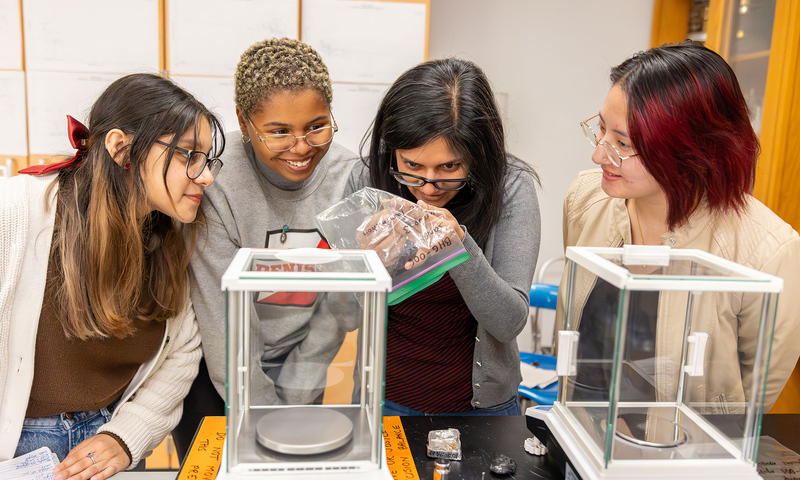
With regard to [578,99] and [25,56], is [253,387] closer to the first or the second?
[25,56]

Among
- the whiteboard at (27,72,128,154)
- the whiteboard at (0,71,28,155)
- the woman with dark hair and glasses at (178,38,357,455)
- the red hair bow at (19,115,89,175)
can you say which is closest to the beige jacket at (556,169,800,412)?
the woman with dark hair and glasses at (178,38,357,455)

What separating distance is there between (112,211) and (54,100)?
1556 mm

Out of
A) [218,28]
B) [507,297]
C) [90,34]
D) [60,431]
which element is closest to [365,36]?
[218,28]

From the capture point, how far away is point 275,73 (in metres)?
1.27

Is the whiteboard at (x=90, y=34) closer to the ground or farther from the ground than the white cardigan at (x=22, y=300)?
farther from the ground

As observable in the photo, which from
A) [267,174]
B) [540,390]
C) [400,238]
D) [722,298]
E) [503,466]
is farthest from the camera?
[540,390]

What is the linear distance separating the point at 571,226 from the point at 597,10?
2086 millimetres

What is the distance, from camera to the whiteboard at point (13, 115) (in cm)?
238

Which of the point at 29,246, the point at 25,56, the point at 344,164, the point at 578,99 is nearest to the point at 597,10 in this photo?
the point at 578,99

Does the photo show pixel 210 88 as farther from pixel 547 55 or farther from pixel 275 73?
pixel 547 55

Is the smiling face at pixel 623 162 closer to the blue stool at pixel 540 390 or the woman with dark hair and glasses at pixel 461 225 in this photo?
the woman with dark hair and glasses at pixel 461 225

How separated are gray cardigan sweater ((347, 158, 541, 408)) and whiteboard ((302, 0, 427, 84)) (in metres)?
1.25

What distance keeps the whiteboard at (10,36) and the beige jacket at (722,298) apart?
2145mm

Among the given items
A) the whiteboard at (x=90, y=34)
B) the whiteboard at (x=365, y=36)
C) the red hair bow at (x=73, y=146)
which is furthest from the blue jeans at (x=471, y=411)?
the whiteboard at (x=90, y=34)
